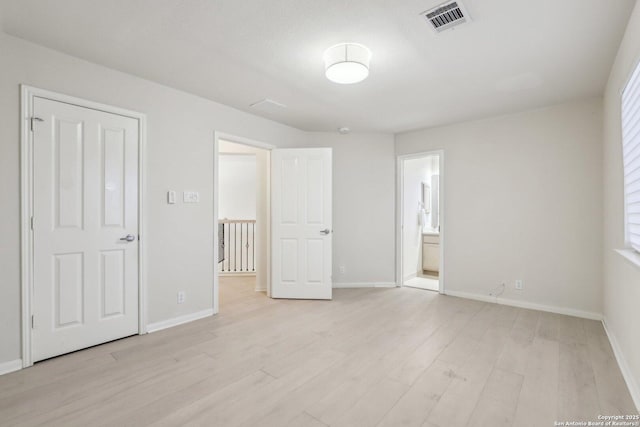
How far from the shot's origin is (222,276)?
583 centimetres

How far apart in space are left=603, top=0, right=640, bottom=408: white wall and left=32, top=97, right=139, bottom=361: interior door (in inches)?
153

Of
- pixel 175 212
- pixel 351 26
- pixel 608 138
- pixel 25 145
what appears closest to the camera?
pixel 351 26

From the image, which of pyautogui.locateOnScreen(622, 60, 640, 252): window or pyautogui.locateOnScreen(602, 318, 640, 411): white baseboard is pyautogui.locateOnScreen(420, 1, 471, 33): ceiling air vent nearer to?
pyautogui.locateOnScreen(622, 60, 640, 252): window

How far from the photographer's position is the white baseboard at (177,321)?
10.0 feet

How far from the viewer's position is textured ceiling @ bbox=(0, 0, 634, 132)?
1.94 metres

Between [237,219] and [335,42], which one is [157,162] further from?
[237,219]

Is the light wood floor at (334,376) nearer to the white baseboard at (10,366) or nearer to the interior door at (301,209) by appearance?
the white baseboard at (10,366)

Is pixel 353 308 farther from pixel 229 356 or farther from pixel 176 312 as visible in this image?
pixel 176 312

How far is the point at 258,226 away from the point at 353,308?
2.01 m

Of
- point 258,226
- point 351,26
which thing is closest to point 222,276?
point 258,226

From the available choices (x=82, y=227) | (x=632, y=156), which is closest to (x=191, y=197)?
(x=82, y=227)

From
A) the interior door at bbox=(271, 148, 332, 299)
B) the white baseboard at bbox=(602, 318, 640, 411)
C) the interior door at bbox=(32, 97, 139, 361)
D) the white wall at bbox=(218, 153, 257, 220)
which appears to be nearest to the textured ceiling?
the interior door at bbox=(32, 97, 139, 361)

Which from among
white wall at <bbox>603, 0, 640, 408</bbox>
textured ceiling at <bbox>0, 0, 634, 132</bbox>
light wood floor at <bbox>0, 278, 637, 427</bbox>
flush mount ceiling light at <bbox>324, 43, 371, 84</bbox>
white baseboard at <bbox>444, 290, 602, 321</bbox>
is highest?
textured ceiling at <bbox>0, 0, 634, 132</bbox>

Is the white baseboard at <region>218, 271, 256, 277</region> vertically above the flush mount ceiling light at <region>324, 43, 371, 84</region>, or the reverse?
the flush mount ceiling light at <region>324, 43, 371, 84</region>
